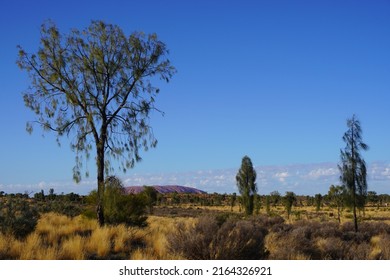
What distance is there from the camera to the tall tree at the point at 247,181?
47.0 metres

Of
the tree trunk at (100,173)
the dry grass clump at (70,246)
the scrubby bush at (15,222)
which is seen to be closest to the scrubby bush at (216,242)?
the dry grass clump at (70,246)

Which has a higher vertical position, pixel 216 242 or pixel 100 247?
pixel 216 242

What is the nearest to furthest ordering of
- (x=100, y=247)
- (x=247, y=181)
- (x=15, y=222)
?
(x=100, y=247), (x=15, y=222), (x=247, y=181)

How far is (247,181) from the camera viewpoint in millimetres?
46969

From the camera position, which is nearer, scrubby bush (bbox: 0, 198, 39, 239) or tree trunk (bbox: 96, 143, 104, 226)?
scrubby bush (bbox: 0, 198, 39, 239)

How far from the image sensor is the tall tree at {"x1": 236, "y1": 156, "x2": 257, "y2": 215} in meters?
47.0

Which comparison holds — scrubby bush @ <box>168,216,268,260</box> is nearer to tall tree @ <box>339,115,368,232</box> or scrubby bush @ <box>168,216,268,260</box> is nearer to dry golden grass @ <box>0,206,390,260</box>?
dry golden grass @ <box>0,206,390,260</box>

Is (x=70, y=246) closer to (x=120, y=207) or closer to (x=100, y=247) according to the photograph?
(x=100, y=247)

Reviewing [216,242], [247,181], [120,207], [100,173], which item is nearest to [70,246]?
[216,242]

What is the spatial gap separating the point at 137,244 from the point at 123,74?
9451 mm

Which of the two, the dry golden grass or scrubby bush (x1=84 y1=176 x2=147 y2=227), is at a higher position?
scrubby bush (x1=84 y1=176 x2=147 y2=227)

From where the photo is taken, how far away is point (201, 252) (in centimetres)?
1148

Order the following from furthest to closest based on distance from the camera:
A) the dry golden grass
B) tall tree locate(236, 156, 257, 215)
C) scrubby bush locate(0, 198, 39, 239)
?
tall tree locate(236, 156, 257, 215)
scrubby bush locate(0, 198, 39, 239)
the dry golden grass

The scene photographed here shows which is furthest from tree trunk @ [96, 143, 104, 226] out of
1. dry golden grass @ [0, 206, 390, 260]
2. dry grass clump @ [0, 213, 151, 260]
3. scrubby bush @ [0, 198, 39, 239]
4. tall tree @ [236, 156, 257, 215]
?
tall tree @ [236, 156, 257, 215]
